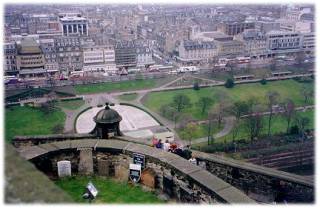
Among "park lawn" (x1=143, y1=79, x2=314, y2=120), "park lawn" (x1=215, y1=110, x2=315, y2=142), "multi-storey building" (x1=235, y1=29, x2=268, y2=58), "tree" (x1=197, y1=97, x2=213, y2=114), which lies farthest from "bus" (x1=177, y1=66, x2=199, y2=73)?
"park lawn" (x1=215, y1=110, x2=315, y2=142)

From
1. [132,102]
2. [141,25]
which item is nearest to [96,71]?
[132,102]

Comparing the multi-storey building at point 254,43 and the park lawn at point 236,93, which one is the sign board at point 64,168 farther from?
the multi-storey building at point 254,43

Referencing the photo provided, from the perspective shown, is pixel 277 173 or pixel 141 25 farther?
pixel 141 25

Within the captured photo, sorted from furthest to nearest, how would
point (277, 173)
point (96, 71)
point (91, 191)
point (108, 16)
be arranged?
1. point (108, 16)
2. point (96, 71)
3. point (277, 173)
4. point (91, 191)

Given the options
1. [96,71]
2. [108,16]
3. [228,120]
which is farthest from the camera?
[108,16]

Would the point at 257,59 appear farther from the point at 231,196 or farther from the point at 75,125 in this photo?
the point at 231,196

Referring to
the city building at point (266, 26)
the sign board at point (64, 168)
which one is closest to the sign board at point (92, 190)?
the sign board at point (64, 168)
